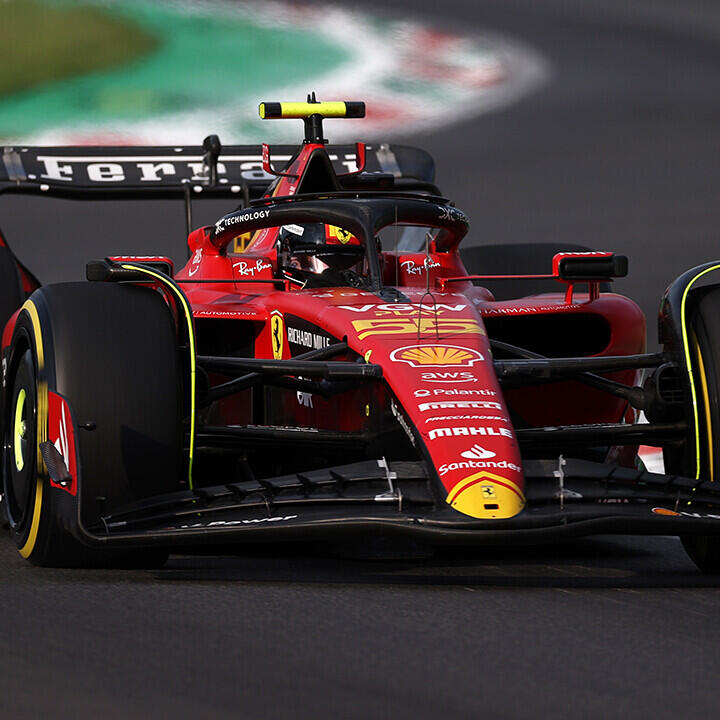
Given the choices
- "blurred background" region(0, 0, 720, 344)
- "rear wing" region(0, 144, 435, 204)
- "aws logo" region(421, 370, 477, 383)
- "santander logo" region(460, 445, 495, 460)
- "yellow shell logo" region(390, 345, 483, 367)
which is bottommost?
"santander logo" region(460, 445, 495, 460)

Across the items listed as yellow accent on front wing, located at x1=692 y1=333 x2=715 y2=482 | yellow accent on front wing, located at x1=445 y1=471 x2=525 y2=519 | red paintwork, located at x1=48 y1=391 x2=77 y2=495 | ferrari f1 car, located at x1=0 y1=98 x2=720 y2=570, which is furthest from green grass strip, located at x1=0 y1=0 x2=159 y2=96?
yellow accent on front wing, located at x1=445 y1=471 x2=525 y2=519

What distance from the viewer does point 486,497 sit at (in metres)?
4.82

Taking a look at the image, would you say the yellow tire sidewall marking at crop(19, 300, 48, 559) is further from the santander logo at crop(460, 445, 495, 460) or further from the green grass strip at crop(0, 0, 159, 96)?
the green grass strip at crop(0, 0, 159, 96)

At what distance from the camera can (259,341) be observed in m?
6.52

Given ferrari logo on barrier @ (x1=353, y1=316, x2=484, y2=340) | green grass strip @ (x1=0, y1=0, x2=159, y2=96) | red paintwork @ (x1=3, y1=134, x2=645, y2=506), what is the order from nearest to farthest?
red paintwork @ (x1=3, y1=134, x2=645, y2=506), ferrari logo on barrier @ (x1=353, y1=316, x2=484, y2=340), green grass strip @ (x1=0, y1=0, x2=159, y2=96)

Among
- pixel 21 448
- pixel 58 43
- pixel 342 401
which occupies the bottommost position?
pixel 21 448

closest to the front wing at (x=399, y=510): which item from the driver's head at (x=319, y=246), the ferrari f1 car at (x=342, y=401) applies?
the ferrari f1 car at (x=342, y=401)

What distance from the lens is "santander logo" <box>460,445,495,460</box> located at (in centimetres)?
496

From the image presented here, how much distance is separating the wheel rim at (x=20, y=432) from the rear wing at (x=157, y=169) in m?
3.44

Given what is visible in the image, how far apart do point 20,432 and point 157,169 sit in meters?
4.11

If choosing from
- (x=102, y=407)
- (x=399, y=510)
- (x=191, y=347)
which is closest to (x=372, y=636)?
(x=399, y=510)

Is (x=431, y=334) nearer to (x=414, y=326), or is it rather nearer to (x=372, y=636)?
(x=414, y=326)

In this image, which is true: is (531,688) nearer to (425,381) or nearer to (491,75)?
(425,381)

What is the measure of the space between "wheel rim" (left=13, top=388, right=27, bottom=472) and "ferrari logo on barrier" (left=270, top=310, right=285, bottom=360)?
1043mm
